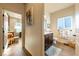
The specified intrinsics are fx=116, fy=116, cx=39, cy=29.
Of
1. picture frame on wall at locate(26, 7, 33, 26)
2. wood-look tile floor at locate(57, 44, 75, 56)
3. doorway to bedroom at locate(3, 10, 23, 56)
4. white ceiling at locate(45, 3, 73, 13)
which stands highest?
white ceiling at locate(45, 3, 73, 13)

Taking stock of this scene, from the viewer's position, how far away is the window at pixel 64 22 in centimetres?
179

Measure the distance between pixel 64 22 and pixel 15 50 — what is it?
0.88 m

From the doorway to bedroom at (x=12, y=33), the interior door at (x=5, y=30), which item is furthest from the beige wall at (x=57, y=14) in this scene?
the interior door at (x=5, y=30)

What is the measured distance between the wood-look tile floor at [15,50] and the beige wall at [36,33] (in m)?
0.11

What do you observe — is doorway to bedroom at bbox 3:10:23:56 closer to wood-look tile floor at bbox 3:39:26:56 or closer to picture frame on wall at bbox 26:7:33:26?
wood-look tile floor at bbox 3:39:26:56

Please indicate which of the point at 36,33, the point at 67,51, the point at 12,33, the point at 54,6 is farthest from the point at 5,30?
the point at 67,51

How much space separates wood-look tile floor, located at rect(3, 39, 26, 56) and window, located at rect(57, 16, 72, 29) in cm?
68

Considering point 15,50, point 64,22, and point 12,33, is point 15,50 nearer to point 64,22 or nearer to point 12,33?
point 12,33

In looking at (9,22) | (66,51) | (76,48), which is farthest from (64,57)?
(9,22)

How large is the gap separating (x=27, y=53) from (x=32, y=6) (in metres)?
0.74

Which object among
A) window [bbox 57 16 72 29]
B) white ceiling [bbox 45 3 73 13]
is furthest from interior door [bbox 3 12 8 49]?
window [bbox 57 16 72 29]

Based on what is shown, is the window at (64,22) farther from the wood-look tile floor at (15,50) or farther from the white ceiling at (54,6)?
the wood-look tile floor at (15,50)

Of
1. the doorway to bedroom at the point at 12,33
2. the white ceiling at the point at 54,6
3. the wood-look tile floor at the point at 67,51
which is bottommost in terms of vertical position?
the wood-look tile floor at the point at 67,51

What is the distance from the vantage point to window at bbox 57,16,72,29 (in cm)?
179
